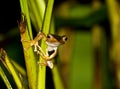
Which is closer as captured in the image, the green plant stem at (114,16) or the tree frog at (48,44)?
the tree frog at (48,44)

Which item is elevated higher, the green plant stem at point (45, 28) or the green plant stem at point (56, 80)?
the green plant stem at point (45, 28)

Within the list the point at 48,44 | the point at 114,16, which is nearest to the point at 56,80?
the point at 48,44

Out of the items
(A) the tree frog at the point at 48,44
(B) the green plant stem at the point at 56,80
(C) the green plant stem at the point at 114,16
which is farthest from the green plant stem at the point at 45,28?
(C) the green plant stem at the point at 114,16

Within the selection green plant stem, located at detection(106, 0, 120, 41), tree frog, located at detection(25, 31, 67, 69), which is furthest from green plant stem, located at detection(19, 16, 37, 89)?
green plant stem, located at detection(106, 0, 120, 41)

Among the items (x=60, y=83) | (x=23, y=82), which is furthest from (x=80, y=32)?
(x=23, y=82)

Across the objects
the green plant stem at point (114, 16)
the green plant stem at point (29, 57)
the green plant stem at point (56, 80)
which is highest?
the green plant stem at point (29, 57)

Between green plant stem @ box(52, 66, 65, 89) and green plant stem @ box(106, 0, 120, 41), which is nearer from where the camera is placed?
green plant stem @ box(52, 66, 65, 89)

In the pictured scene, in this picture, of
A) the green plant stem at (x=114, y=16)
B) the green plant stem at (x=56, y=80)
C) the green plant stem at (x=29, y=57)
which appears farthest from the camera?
the green plant stem at (x=114, y=16)

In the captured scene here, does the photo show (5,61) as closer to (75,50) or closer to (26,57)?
(26,57)

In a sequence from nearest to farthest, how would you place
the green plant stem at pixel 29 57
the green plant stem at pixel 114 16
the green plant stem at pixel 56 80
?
1. the green plant stem at pixel 29 57
2. the green plant stem at pixel 56 80
3. the green plant stem at pixel 114 16

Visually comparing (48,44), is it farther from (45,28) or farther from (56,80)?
(56,80)

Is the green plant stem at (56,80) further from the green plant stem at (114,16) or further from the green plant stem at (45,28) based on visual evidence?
the green plant stem at (114,16)

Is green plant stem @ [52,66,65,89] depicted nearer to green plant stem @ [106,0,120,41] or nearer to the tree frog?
the tree frog
